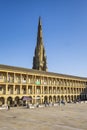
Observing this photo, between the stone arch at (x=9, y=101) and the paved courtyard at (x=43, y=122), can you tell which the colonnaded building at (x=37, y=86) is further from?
the paved courtyard at (x=43, y=122)

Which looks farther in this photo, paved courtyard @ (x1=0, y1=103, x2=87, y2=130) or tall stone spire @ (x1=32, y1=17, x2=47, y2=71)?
tall stone spire @ (x1=32, y1=17, x2=47, y2=71)

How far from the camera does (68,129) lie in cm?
2778

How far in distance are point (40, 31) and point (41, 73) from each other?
51.1 meters

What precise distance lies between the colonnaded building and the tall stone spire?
24.7m

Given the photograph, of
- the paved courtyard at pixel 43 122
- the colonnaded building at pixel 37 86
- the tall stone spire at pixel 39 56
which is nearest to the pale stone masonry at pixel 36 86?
the colonnaded building at pixel 37 86

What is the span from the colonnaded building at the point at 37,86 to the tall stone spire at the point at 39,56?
81.2ft

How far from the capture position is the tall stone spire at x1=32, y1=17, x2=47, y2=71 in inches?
4638

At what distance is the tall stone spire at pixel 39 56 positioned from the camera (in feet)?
387

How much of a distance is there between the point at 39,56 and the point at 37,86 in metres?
45.2

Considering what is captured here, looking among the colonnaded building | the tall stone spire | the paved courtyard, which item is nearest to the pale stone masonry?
Result: the colonnaded building

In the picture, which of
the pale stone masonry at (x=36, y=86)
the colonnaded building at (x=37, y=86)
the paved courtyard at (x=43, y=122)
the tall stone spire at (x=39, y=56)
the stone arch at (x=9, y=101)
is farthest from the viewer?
the tall stone spire at (x=39, y=56)

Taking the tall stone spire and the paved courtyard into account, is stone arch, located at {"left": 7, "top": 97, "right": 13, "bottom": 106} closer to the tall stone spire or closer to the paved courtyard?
the paved courtyard

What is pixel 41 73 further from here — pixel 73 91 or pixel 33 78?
pixel 73 91

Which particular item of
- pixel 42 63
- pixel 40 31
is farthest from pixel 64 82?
pixel 40 31
